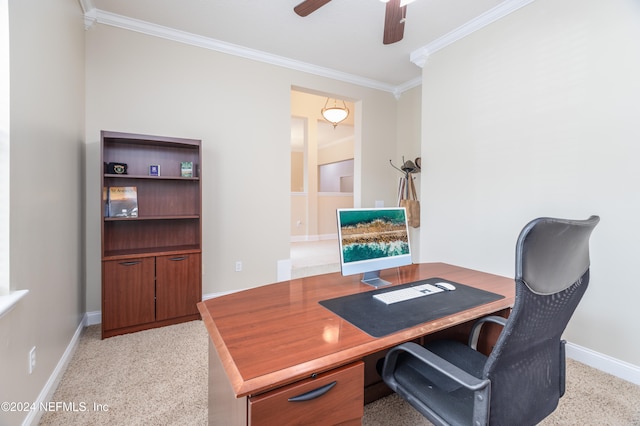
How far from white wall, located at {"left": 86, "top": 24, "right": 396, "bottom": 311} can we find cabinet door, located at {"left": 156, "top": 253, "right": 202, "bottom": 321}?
405mm

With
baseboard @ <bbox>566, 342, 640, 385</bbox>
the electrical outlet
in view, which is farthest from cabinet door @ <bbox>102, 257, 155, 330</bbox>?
baseboard @ <bbox>566, 342, 640, 385</bbox>

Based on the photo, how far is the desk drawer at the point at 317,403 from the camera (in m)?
0.80

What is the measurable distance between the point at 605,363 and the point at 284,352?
243 centimetres

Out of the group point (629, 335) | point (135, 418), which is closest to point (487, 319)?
point (629, 335)

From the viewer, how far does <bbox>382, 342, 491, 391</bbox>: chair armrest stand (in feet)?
2.72

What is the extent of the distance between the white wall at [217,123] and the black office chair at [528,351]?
2.56 meters

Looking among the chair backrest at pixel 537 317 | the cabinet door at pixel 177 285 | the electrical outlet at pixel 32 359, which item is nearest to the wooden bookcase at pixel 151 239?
the cabinet door at pixel 177 285

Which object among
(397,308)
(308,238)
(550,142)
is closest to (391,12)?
(550,142)

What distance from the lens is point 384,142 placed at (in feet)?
14.3

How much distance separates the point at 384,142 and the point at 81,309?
13.4ft

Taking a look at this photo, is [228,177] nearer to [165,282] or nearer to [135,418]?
[165,282]

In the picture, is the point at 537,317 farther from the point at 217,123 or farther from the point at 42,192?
the point at 217,123

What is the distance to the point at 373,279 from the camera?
170cm

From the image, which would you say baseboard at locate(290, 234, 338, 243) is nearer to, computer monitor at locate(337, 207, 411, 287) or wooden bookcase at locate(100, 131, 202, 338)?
wooden bookcase at locate(100, 131, 202, 338)
